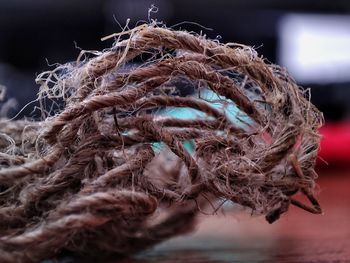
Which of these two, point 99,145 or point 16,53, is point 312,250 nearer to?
point 99,145

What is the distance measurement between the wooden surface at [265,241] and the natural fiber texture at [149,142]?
0.23 ft

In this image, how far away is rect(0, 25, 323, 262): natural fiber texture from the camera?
1.03 feet

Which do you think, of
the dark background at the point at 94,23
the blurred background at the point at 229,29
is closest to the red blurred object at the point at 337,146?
the blurred background at the point at 229,29

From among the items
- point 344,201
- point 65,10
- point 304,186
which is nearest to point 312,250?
point 304,186

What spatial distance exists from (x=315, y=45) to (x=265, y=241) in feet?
5.34

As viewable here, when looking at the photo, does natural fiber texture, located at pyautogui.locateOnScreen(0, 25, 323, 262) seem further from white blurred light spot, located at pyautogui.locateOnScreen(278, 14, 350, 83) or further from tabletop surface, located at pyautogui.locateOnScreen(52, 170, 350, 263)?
white blurred light spot, located at pyautogui.locateOnScreen(278, 14, 350, 83)

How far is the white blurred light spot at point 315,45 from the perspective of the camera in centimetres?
196

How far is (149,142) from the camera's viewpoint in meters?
0.33

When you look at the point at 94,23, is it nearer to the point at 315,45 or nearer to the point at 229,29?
the point at 229,29

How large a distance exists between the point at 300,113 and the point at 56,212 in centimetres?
14

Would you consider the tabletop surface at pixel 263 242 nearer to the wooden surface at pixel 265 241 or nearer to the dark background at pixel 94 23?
the wooden surface at pixel 265 241

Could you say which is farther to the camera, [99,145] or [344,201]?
[344,201]

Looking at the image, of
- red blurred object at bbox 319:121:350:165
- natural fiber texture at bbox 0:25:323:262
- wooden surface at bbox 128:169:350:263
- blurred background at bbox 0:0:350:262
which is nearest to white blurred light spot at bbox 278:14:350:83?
blurred background at bbox 0:0:350:262

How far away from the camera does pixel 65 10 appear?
189 cm
